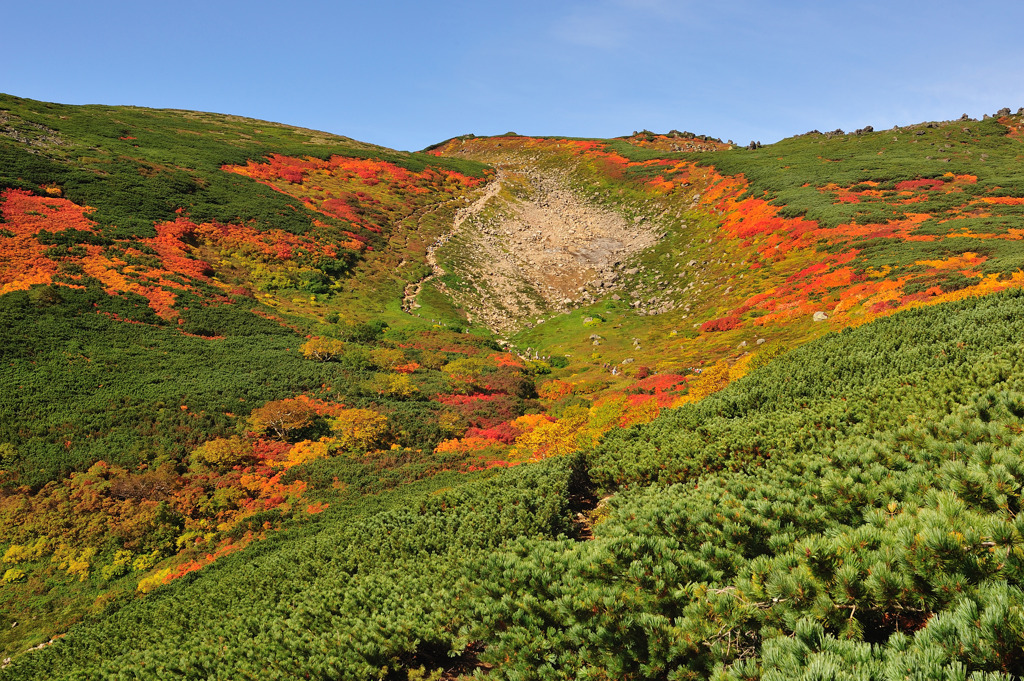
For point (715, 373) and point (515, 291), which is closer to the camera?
point (715, 373)

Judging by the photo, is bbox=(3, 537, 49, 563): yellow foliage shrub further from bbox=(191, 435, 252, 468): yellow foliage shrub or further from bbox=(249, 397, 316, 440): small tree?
bbox=(249, 397, 316, 440): small tree

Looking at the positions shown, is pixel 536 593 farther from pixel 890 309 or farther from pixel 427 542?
pixel 890 309

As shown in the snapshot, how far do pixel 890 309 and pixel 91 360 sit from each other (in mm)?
39866

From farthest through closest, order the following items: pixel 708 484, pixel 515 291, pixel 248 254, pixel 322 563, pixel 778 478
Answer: pixel 515 291
pixel 248 254
pixel 322 563
pixel 708 484
pixel 778 478

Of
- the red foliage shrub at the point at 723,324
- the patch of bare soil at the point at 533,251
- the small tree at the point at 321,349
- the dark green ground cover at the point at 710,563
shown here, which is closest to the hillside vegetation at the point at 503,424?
the dark green ground cover at the point at 710,563

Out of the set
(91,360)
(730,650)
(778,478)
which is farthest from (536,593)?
(91,360)

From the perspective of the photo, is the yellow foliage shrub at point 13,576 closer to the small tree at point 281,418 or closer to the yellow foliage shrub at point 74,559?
the yellow foliage shrub at point 74,559

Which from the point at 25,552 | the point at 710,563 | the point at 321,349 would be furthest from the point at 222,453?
the point at 710,563

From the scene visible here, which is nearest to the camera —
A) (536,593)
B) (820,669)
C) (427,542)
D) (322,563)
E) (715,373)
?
(820,669)

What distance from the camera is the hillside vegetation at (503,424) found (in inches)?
231

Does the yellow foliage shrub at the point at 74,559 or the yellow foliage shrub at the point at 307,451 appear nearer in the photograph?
the yellow foliage shrub at the point at 74,559

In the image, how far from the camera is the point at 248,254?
4312cm

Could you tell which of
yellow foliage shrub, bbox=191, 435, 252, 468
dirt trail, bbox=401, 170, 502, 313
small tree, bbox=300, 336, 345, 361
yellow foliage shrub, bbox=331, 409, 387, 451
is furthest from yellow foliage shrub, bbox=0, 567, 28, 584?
dirt trail, bbox=401, 170, 502, 313

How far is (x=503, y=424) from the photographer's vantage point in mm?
26375
